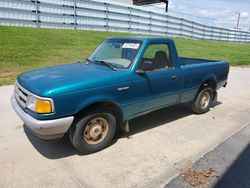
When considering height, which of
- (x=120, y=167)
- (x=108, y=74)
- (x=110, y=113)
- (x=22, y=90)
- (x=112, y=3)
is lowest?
(x=120, y=167)

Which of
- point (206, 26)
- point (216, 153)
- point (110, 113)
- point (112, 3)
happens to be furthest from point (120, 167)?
point (206, 26)

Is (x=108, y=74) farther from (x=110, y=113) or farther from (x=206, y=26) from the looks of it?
(x=206, y=26)

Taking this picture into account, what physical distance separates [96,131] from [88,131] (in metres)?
0.15

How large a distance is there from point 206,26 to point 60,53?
28271 millimetres

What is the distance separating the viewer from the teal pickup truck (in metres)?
3.37

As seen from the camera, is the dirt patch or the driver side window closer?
the dirt patch

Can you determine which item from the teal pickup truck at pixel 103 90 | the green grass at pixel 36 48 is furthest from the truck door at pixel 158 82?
the green grass at pixel 36 48

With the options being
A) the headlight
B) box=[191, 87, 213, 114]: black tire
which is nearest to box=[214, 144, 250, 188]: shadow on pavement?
box=[191, 87, 213, 114]: black tire

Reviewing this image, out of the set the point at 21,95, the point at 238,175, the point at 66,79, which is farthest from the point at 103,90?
the point at 238,175

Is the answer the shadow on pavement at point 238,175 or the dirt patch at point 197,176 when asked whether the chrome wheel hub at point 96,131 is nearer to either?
the dirt patch at point 197,176

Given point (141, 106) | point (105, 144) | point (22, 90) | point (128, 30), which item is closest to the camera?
point (22, 90)

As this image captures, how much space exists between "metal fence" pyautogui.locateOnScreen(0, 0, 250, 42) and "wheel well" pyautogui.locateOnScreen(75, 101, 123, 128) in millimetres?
11853

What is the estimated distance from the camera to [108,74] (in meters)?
3.93

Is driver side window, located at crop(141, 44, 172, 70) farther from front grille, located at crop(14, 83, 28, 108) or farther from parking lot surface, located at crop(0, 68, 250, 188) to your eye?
front grille, located at crop(14, 83, 28, 108)
